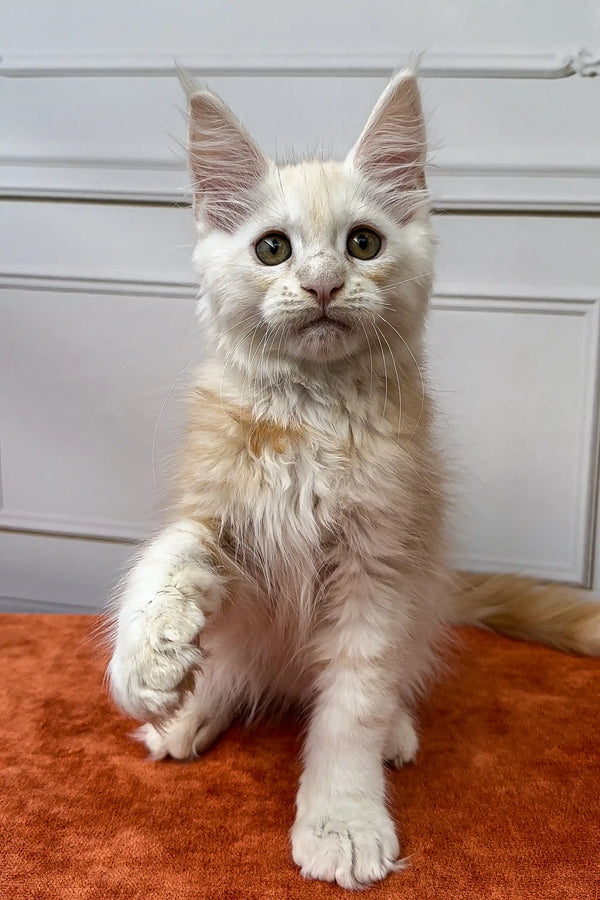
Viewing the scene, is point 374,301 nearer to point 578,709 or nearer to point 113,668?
point 113,668

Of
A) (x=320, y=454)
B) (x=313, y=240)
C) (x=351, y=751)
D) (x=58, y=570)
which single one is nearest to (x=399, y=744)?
(x=351, y=751)

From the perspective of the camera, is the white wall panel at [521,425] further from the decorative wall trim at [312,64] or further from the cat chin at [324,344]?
the cat chin at [324,344]

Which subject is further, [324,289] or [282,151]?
[282,151]

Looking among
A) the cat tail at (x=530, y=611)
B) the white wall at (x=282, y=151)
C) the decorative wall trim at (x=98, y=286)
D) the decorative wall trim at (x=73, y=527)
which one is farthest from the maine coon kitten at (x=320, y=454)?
the decorative wall trim at (x=73, y=527)

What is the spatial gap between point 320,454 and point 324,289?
19 centimetres

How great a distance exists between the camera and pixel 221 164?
35.5 inches

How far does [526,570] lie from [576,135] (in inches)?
33.5

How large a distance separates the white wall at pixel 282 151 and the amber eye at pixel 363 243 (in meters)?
0.60

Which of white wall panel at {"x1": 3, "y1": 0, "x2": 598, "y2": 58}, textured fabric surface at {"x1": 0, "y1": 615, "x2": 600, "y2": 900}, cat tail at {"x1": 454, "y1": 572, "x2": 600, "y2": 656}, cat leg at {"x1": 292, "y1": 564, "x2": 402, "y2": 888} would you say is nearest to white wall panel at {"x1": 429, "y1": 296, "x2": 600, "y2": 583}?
cat tail at {"x1": 454, "y1": 572, "x2": 600, "y2": 656}

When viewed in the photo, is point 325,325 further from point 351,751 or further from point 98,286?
point 98,286

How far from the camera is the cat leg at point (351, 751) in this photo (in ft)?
2.50

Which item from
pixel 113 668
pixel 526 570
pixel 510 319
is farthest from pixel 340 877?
pixel 510 319

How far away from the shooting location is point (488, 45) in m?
1.42

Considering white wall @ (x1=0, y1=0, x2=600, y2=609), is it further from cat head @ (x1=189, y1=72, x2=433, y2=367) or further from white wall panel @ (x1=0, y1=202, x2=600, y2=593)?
cat head @ (x1=189, y1=72, x2=433, y2=367)
